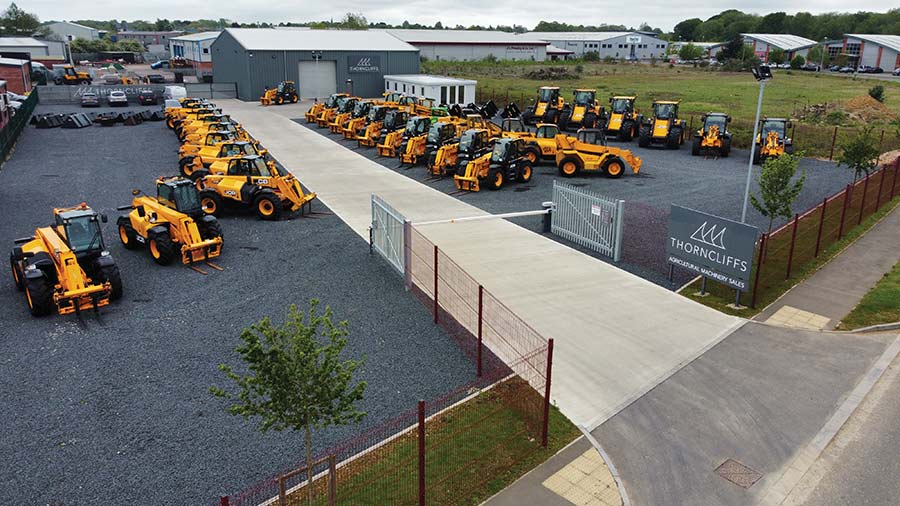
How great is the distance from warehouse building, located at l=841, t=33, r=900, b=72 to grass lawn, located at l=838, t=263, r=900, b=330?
9683cm

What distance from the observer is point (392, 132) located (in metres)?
30.5

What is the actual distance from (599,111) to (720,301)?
2628 centimetres

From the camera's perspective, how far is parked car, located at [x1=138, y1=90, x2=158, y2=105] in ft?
169

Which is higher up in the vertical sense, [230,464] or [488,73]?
[488,73]

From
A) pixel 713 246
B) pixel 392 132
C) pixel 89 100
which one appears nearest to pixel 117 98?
pixel 89 100

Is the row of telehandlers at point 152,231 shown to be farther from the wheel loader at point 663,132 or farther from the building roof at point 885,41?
the building roof at point 885,41

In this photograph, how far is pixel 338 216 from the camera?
2000 cm

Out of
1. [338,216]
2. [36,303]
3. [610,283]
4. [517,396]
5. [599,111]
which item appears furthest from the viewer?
[599,111]

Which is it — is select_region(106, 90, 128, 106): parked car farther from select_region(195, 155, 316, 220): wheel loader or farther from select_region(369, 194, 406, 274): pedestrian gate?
select_region(369, 194, 406, 274): pedestrian gate

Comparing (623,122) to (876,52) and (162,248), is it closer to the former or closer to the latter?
(162,248)

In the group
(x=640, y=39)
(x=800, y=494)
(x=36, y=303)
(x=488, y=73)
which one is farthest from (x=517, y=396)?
(x=640, y=39)

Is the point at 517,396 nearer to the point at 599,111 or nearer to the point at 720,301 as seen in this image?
the point at 720,301

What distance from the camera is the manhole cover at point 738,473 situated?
26.1ft

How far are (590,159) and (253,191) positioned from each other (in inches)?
516
